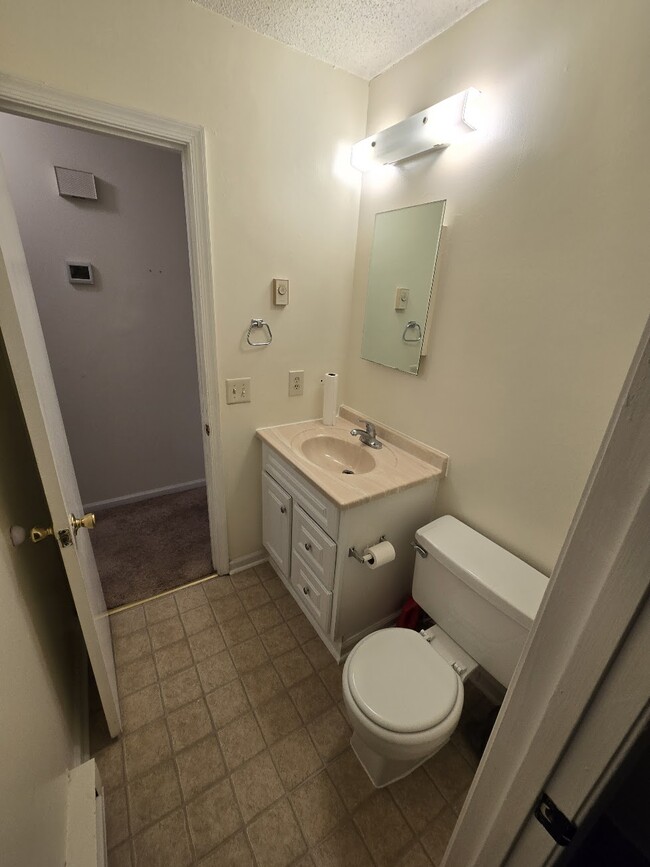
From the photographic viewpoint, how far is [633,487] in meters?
0.34

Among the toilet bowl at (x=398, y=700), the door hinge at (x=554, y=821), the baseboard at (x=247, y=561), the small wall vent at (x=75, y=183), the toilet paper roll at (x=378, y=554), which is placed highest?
the small wall vent at (x=75, y=183)

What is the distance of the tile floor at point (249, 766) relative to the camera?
1.05 meters

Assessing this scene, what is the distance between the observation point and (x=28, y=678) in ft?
2.66

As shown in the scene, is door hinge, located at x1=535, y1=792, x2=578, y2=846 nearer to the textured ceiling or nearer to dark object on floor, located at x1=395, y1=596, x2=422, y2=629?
dark object on floor, located at x1=395, y1=596, x2=422, y2=629

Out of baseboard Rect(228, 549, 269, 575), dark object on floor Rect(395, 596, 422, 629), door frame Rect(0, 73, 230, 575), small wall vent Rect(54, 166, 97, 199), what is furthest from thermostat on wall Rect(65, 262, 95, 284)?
dark object on floor Rect(395, 596, 422, 629)

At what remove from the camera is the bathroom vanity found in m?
1.37

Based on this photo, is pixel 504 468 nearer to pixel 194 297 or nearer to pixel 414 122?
pixel 414 122

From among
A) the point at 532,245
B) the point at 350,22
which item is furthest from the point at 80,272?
the point at 532,245

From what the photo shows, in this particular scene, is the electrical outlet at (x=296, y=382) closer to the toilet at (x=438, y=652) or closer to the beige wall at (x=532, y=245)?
the beige wall at (x=532, y=245)

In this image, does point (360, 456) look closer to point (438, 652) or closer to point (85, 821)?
point (438, 652)

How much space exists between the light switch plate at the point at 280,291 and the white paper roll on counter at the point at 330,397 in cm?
42

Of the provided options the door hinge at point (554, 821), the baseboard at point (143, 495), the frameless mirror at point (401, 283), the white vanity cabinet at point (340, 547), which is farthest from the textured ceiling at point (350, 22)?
the baseboard at point (143, 495)

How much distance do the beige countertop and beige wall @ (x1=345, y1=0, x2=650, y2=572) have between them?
11cm

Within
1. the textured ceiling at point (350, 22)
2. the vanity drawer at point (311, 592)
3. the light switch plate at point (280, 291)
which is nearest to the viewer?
the textured ceiling at point (350, 22)
